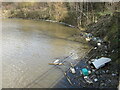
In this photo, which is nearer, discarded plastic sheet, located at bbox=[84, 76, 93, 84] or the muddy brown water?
discarded plastic sheet, located at bbox=[84, 76, 93, 84]

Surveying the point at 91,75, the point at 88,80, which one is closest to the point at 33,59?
the point at 91,75

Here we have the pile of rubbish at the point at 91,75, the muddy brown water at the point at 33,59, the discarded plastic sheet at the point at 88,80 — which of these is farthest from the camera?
the muddy brown water at the point at 33,59

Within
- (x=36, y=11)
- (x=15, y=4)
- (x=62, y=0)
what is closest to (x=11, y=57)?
(x=62, y=0)

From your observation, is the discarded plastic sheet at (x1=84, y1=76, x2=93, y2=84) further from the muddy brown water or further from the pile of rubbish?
the muddy brown water

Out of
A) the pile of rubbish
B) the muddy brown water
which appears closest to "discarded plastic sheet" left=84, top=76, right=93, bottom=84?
the pile of rubbish

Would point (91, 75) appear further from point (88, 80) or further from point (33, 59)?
point (33, 59)

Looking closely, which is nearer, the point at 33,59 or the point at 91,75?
the point at 91,75

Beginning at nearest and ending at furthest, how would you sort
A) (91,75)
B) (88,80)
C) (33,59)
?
(88,80), (91,75), (33,59)

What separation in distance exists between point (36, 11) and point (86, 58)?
75.1 feet

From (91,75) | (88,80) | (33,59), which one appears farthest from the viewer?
(33,59)

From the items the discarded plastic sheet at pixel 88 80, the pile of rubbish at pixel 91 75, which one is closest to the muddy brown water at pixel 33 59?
the pile of rubbish at pixel 91 75

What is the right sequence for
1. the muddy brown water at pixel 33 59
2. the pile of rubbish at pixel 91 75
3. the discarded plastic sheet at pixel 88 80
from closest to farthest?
the pile of rubbish at pixel 91 75 < the discarded plastic sheet at pixel 88 80 < the muddy brown water at pixel 33 59

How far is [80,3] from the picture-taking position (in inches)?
863

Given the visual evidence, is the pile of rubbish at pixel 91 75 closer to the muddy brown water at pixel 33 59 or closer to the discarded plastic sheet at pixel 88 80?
the discarded plastic sheet at pixel 88 80
